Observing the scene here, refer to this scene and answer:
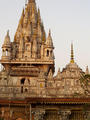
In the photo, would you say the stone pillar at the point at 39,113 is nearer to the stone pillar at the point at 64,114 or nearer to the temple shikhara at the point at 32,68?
the stone pillar at the point at 64,114

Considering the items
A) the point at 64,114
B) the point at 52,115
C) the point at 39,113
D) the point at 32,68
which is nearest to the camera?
→ the point at 39,113

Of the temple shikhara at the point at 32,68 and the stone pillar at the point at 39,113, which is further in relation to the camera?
the temple shikhara at the point at 32,68

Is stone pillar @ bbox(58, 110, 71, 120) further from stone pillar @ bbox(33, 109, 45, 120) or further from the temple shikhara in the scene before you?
the temple shikhara

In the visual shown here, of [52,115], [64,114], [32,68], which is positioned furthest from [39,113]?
[32,68]

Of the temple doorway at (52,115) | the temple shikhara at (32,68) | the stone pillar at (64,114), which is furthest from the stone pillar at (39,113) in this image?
the temple shikhara at (32,68)

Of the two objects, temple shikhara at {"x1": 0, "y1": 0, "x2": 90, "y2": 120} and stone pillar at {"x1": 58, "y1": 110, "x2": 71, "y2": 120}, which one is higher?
temple shikhara at {"x1": 0, "y1": 0, "x2": 90, "y2": 120}

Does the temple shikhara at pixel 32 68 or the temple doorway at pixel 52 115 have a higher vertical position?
the temple shikhara at pixel 32 68

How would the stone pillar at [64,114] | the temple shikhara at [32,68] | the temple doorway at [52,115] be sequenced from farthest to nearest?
the temple shikhara at [32,68] → the temple doorway at [52,115] → the stone pillar at [64,114]

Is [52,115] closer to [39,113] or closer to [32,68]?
[39,113]

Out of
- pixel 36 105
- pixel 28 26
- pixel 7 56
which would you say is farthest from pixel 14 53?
pixel 36 105

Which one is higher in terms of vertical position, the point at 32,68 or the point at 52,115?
the point at 32,68

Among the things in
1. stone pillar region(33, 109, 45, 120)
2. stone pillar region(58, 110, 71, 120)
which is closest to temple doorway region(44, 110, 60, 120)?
stone pillar region(58, 110, 71, 120)

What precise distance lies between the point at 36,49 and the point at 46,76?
22.0ft

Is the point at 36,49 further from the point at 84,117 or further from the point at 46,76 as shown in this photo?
the point at 84,117
